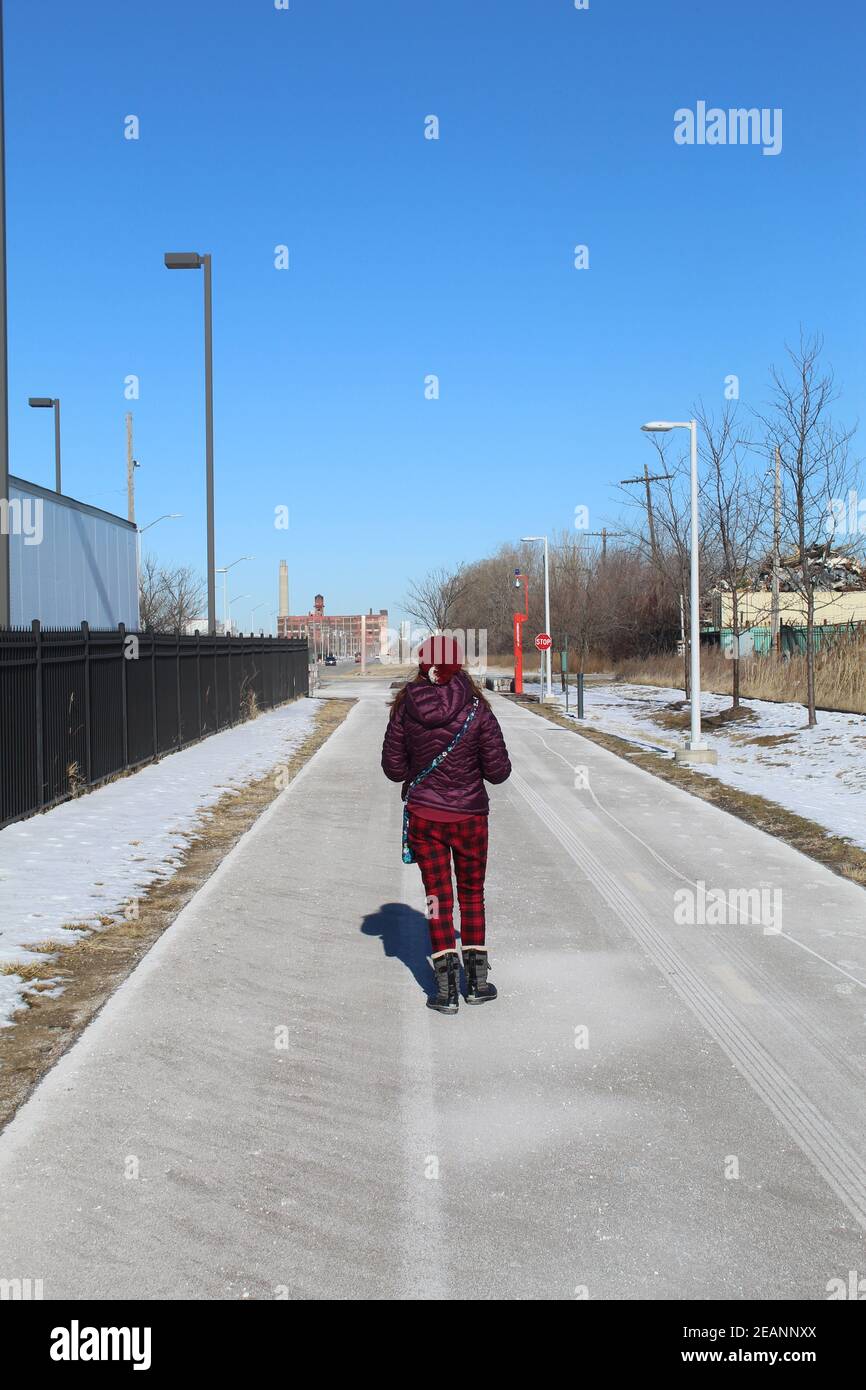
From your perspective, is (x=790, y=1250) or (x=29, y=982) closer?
(x=790, y=1250)

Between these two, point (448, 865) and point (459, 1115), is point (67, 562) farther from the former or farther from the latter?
point (459, 1115)

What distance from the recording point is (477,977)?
6.39m

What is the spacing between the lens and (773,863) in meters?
10.3

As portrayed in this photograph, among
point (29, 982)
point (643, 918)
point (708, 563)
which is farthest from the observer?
point (708, 563)

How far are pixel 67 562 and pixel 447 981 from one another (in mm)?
17656

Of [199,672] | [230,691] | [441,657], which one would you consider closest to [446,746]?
[441,657]

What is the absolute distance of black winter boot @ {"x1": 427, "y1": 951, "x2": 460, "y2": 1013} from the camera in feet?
20.3

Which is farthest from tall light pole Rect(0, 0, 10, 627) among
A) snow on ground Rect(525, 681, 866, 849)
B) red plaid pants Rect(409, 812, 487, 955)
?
snow on ground Rect(525, 681, 866, 849)

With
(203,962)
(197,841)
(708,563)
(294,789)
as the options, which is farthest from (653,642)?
(203,962)

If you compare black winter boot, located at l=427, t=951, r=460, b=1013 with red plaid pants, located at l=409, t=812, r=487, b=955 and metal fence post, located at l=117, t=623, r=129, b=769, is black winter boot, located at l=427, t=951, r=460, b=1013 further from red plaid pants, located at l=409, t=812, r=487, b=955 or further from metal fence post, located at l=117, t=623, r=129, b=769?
metal fence post, located at l=117, t=623, r=129, b=769

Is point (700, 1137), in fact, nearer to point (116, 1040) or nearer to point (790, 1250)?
point (790, 1250)

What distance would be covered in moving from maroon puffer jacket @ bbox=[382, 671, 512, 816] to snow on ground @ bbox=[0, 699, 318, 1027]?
2.30 metres
